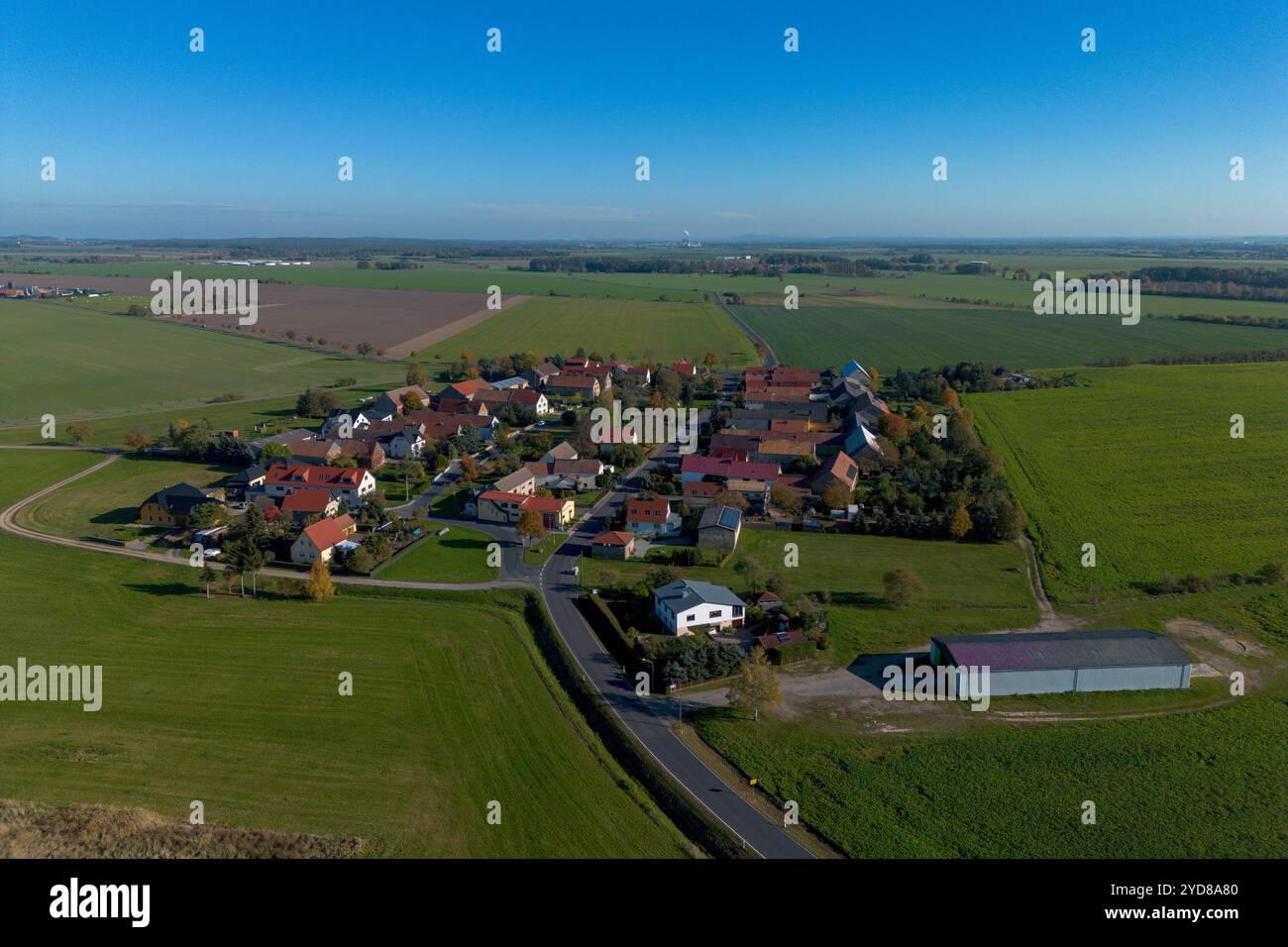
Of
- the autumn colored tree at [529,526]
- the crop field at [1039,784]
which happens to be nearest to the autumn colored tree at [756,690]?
the crop field at [1039,784]

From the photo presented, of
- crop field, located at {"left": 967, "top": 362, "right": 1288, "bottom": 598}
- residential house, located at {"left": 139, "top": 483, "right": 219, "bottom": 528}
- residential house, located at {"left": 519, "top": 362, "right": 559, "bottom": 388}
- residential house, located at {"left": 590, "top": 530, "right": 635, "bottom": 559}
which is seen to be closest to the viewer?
crop field, located at {"left": 967, "top": 362, "right": 1288, "bottom": 598}

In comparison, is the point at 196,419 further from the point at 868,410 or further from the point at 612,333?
the point at 612,333

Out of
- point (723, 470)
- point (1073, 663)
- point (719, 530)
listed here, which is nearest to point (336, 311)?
point (723, 470)

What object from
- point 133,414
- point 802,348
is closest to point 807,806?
point 133,414

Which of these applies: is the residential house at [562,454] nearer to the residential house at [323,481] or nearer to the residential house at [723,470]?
the residential house at [723,470]

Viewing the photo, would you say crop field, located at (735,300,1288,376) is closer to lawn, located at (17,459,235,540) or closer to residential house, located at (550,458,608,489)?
residential house, located at (550,458,608,489)

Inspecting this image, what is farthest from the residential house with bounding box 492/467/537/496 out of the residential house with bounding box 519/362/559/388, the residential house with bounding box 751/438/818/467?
the residential house with bounding box 519/362/559/388
